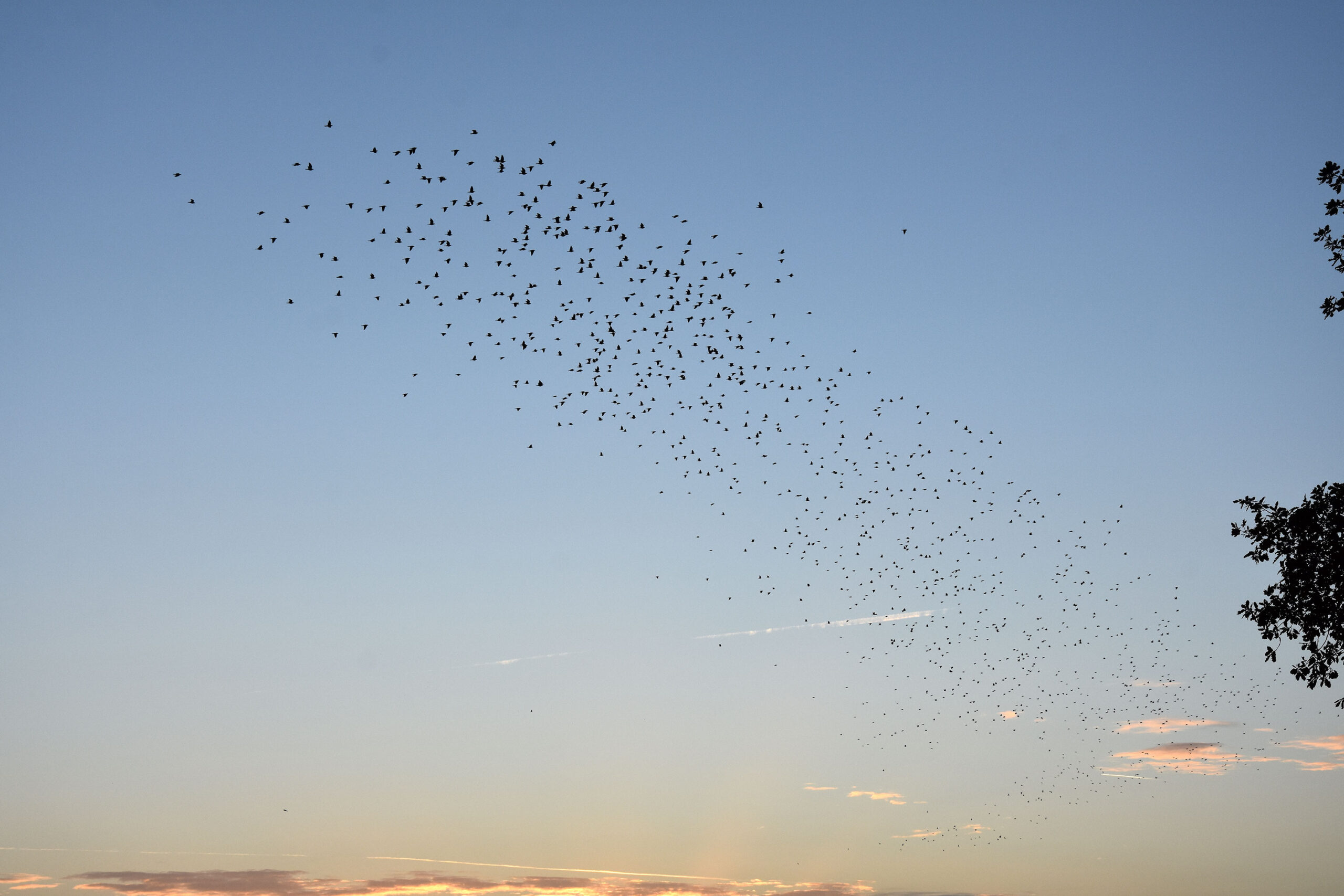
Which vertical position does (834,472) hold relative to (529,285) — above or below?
below

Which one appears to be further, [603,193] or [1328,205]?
[603,193]

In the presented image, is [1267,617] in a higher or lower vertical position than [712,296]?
lower

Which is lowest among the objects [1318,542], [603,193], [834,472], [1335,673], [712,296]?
[1335,673]

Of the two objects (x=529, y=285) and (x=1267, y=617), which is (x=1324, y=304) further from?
(x=529, y=285)

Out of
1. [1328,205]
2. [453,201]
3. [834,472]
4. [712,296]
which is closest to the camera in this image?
[1328,205]

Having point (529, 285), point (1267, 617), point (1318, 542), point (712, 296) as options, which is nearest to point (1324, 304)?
point (1318, 542)

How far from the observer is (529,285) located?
3059cm

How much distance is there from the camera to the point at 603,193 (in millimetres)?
30500

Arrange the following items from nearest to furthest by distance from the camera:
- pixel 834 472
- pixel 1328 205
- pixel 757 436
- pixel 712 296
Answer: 1. pixel 1328 205
2. pixel 712 296
3. pixel 757 436
4. pixel 834 472

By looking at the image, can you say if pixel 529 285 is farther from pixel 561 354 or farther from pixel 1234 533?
pixel 1234 533

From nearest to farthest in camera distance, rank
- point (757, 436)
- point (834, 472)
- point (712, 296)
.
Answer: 1. point (712, 296)
2. point (757, 436)
3. point (834, 472)

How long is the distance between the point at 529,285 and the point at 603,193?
3.63 metres

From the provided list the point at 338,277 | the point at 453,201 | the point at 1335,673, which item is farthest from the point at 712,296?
the point at 1335,673

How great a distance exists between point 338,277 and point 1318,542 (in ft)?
88.7
